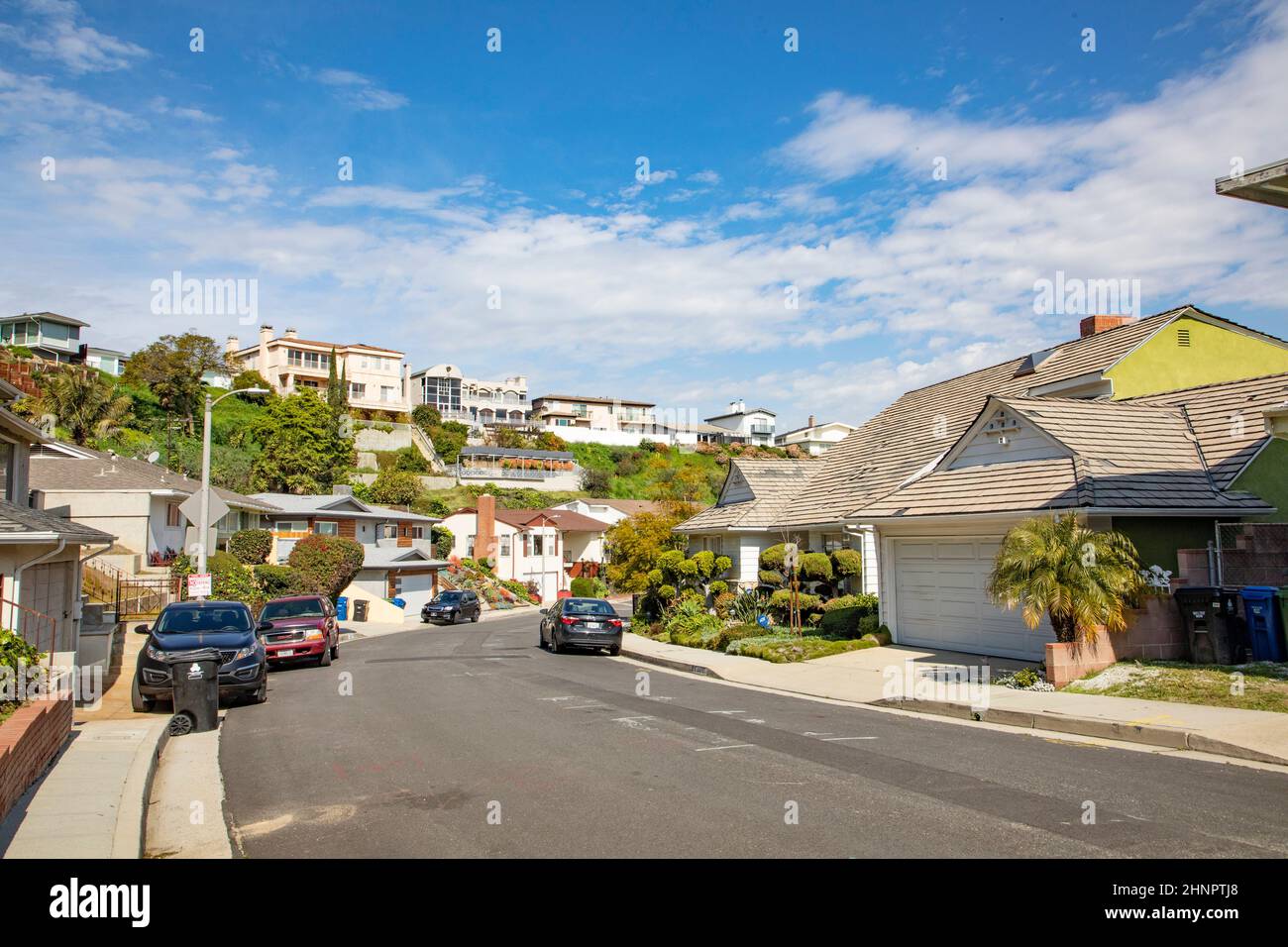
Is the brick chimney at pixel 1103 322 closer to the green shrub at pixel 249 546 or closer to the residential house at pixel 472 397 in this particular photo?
the green shrub at pixel 249 546

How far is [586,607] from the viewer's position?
27.1 metres

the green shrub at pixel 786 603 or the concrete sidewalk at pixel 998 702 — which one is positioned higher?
the green shrub at pixel 786 603

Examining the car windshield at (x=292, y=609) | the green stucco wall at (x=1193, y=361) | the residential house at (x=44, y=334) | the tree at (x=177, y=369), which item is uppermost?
the residential house at (x=44, y=334)

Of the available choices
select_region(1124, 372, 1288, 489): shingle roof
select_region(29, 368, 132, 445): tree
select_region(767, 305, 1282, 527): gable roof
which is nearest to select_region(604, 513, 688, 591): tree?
select_region(767, 305, 1282, 527): gable roof

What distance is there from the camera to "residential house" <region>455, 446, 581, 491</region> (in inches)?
3290

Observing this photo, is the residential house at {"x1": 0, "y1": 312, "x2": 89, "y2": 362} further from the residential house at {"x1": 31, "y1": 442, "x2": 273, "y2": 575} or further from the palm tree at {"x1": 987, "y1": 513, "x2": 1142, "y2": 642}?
the palm tree at {"x1": 987, "y1": 513, "x2": 1142, "y2": 642}

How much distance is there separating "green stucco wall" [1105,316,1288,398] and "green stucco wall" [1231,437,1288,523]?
6329 millimetres

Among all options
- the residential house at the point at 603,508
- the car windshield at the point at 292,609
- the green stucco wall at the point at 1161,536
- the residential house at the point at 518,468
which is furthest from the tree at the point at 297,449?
the green stucco wall at the point at 1161,536

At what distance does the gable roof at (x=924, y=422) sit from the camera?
2475 cm

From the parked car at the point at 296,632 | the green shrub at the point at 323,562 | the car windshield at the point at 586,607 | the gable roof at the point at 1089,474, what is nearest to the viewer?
the gable roof at the point at 1089,474

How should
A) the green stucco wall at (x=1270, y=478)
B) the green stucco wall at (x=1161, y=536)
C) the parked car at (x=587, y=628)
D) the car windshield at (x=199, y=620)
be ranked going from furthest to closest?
the parked car at (x=587, y=628)
the green stucco wall at (x=1270, y=478)
the green stucco wall at (x=1161, y=536)
the car windshield at (x=199, y=620)

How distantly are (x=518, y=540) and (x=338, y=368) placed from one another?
101 ft

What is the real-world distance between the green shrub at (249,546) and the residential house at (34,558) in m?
20.4
